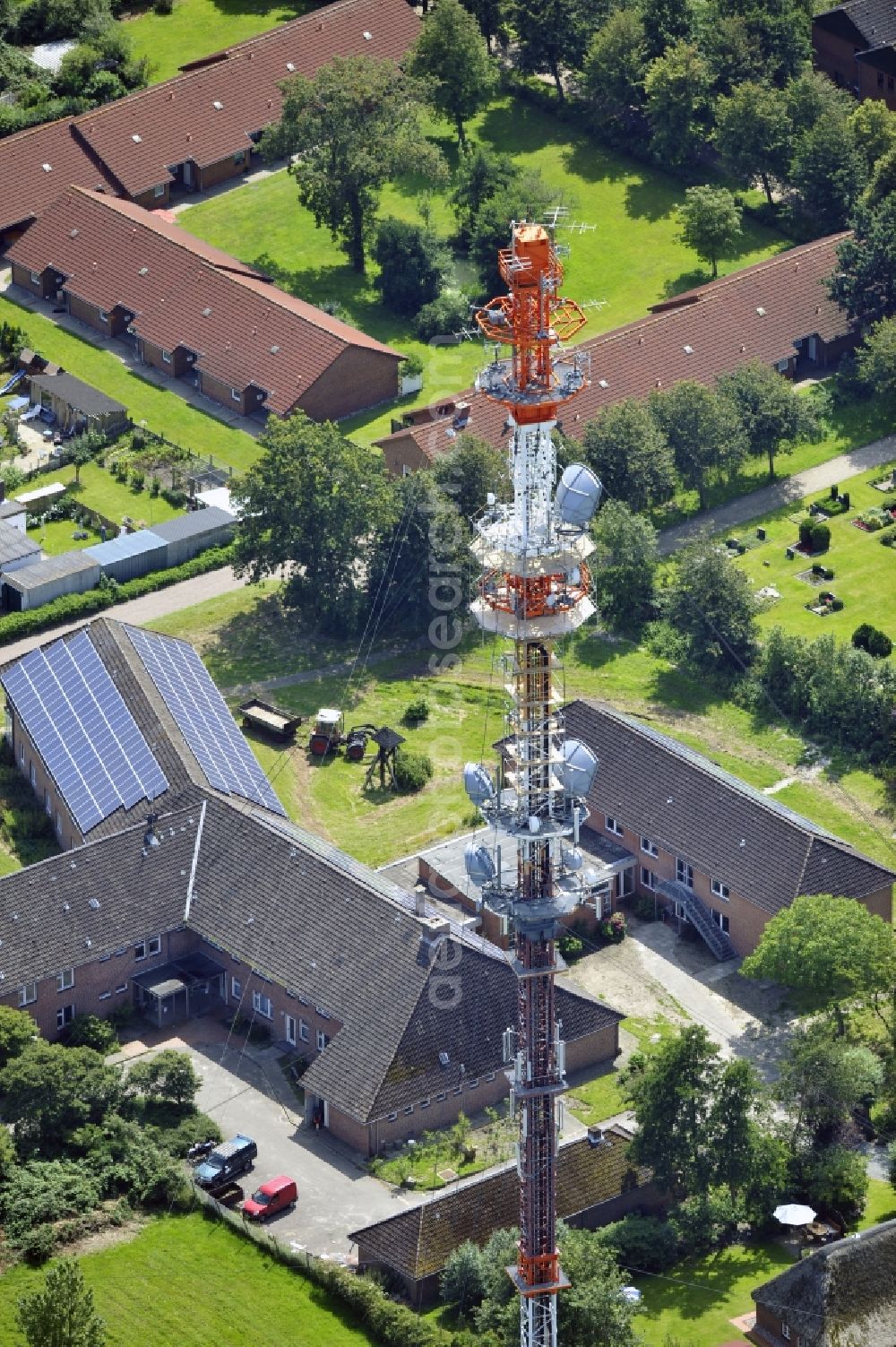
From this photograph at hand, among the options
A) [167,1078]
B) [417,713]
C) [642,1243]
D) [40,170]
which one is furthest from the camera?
[40,170]

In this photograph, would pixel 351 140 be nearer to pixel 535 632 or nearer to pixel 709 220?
pixel 709 220

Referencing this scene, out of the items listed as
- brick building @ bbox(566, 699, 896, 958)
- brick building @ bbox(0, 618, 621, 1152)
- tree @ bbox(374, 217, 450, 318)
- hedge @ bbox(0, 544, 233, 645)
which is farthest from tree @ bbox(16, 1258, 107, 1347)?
tree @ bbox(374, 217, 450, 318)

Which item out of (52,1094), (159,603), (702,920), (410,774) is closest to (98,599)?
(159,603)

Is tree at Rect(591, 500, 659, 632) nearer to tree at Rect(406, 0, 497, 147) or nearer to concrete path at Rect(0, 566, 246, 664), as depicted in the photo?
concrete path at Rect(0, 566, 246, 664)

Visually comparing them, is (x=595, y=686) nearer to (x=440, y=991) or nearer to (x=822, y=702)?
(x=822, y=702)

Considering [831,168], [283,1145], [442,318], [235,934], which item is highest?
[831,168]
